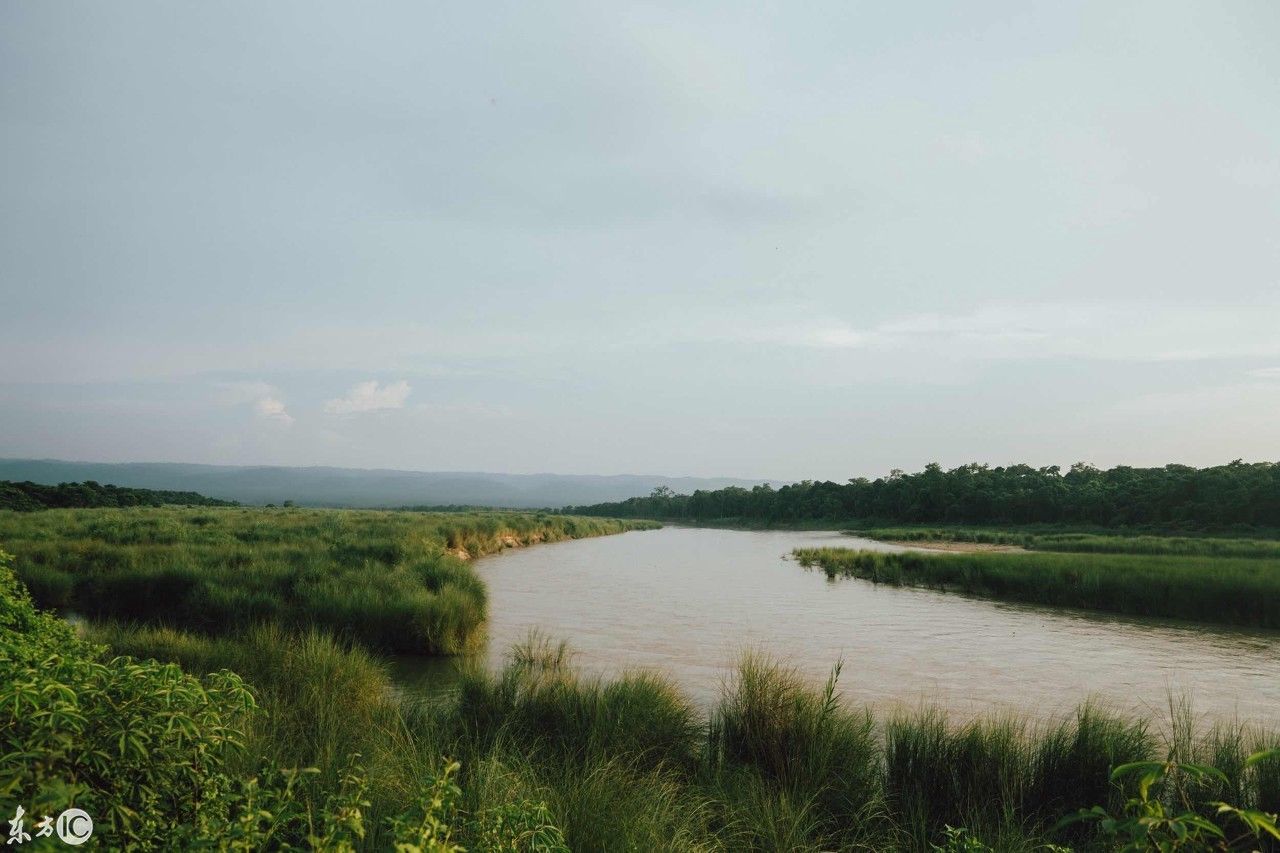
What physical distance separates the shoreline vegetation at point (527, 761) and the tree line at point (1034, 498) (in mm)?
51763

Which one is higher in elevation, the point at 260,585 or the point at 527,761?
the point at 527,761

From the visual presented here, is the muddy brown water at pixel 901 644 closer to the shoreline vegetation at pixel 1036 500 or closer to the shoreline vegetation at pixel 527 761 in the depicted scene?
the shoreline vegetation at pixel 527 761

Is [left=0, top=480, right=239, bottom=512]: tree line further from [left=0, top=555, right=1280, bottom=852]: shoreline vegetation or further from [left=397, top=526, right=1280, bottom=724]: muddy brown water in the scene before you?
[left=0, top=555, right=1280, bottom=852]: shoreline vegetation

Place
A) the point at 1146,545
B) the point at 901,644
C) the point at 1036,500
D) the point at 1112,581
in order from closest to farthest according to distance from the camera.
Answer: the point at 901,644
the point at 1112,581
the point at 1146,545
the point at 1036,500

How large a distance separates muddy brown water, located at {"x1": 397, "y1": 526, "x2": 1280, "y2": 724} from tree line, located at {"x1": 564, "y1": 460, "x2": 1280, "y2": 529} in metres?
41.1

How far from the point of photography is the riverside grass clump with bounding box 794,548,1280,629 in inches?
673

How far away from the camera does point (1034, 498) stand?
6744 cm

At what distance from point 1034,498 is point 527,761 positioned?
7306 centimetres

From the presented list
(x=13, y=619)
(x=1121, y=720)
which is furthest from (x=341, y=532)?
(x=1121, y=720)

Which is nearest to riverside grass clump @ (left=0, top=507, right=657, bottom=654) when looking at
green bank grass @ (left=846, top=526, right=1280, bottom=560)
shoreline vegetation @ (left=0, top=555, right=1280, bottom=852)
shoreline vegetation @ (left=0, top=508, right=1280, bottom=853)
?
shoreline vegetation @ (left=0, top=508, right=1280, bottom=853)

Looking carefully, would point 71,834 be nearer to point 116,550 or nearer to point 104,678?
point 104,678

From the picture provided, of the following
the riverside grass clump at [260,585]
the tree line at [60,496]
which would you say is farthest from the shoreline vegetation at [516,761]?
the tree line at [60,496]

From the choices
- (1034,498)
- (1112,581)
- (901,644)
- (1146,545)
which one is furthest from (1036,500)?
(901,644)

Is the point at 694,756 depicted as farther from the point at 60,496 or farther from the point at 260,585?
the point at 60,496
